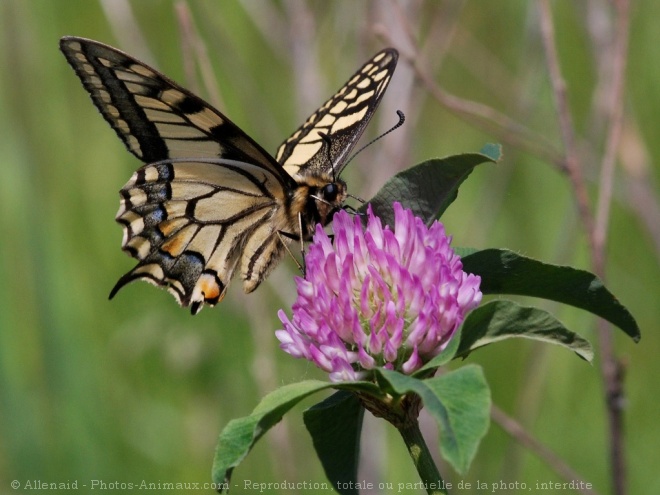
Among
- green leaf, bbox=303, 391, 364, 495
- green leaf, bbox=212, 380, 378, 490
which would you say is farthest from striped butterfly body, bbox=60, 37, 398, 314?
green leaf, bbox=212, 380, 378, 490

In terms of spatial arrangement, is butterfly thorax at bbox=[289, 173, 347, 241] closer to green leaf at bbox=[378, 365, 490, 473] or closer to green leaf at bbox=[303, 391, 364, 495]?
green leaf at bbox=[303, 391, 364, 495]

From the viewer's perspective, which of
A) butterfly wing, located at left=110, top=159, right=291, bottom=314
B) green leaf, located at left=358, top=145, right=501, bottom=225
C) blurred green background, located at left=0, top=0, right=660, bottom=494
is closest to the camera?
green leaf, located at left=358, top=145, right=501, bottom=225

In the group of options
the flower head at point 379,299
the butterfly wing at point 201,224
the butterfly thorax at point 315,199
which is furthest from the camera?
the butterfly wing at point 201,224

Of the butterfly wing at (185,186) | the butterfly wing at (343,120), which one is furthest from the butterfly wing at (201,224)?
the butterfly wing at (343,120)

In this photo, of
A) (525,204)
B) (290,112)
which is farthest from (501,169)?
(290,112)

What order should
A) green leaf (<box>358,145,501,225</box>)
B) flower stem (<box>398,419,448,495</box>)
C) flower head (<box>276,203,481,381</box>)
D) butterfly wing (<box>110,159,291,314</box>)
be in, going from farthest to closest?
butterfly wing (<box>110,159,291,314</box>) → green leaf (<box>358,145,501,225</box>) → flower head (<box>276,203,481,381</box>) → flower stem (<box>398,419,448,495</box>)

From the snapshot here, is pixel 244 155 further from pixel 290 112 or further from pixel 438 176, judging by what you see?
pixel 290 112

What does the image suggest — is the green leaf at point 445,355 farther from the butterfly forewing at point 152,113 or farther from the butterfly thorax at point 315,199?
the butterfly forewing at point 152,113
